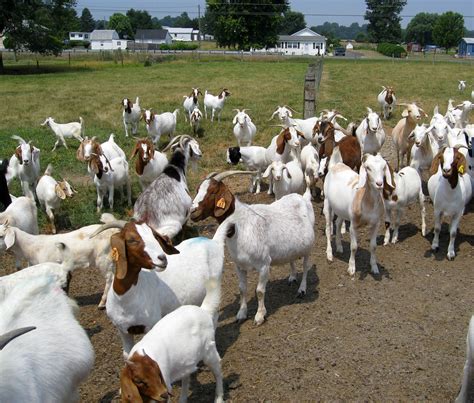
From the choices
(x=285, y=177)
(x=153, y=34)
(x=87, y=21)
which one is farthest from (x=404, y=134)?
(x=87, y=21)

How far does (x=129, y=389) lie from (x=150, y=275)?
1.43m

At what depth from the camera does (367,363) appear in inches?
201

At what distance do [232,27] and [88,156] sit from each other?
6063cm

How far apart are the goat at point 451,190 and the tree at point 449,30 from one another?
3787 inches

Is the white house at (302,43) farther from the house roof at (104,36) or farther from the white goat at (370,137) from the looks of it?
the white goat at (370,137)

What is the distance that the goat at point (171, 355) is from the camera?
3570 mm

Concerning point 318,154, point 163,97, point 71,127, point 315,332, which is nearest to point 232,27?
point 163,97

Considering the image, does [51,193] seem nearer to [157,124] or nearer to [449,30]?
[157,124]

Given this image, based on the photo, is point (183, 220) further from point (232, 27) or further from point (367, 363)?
point (232, 27)

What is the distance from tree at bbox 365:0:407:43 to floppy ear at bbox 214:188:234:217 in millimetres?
99700

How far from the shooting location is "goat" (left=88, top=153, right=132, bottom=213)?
30.5ft

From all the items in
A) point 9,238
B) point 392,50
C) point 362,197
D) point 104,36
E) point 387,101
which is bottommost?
point 9,238

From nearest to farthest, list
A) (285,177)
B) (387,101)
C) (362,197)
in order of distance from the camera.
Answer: (362,197), (285,177), (387,101)

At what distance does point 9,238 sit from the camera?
21.0 feet
